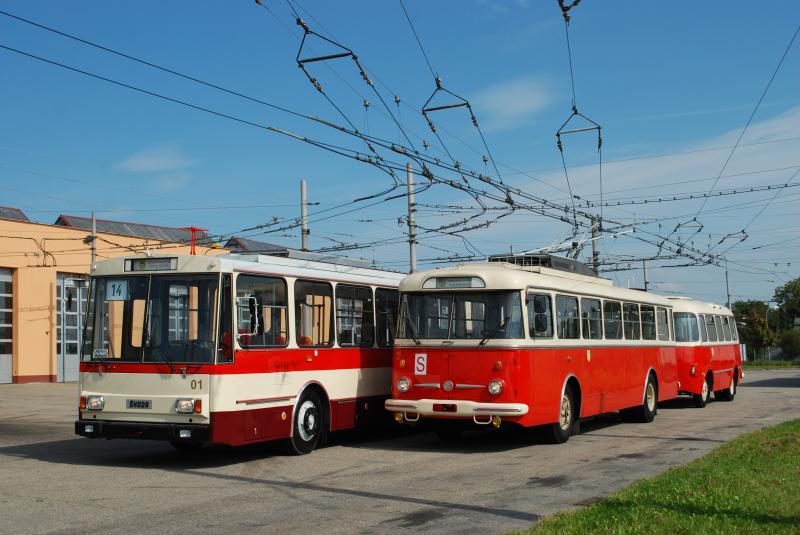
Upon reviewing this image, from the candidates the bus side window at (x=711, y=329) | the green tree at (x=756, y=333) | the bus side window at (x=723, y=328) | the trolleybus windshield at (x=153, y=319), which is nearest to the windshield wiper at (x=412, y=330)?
the trolleybus windshield at (x=153, y=319)

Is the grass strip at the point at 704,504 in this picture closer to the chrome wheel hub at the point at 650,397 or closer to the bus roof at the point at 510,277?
the bus roof at the point at 510,277

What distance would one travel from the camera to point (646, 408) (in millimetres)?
20969

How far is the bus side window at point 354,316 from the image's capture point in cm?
1611

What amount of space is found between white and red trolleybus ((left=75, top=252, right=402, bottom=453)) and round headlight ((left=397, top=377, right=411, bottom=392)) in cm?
128

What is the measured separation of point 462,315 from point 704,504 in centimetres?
699

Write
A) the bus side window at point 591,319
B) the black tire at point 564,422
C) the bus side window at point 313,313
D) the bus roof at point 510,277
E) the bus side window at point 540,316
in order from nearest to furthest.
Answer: the bus side window at point 313,313 < the bus roof at point 510,277 < the bus side window at point 540,316 < the black tire at point 564,422 < the bus side window at point 591,319

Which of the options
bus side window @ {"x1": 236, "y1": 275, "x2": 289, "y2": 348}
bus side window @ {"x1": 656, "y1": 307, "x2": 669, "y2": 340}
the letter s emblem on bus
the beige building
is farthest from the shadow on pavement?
bus side window @ {"x1": 236, "y1": 275, "x2": 289, "y2": 348}

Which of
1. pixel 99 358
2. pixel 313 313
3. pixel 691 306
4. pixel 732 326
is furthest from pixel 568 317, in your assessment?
pixel 732 326

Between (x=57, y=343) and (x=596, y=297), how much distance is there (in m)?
34.6

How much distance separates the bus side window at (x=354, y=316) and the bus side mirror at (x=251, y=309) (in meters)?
2.62

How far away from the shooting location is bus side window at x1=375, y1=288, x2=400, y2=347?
17406 mm

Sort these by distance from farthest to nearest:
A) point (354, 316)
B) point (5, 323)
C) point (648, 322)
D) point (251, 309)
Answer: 1. point (5, 323)
2. point (648, 322)
3. point (354, 316)
4. point (251, 309)

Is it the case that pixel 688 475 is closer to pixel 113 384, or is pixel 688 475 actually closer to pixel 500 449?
pixel 500 449

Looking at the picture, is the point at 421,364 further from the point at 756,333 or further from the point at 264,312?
the point at 756,333
